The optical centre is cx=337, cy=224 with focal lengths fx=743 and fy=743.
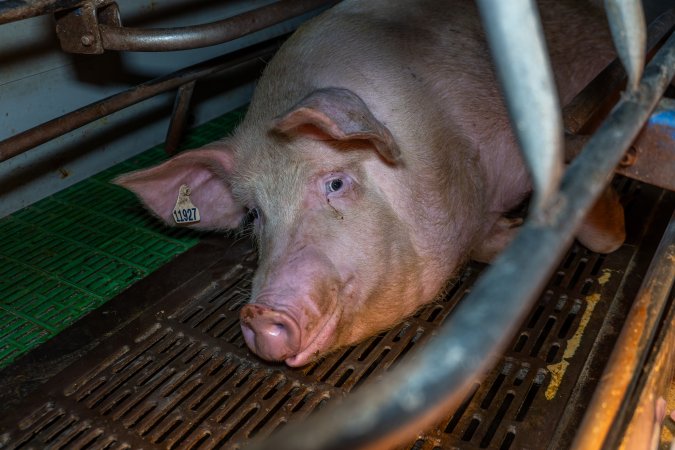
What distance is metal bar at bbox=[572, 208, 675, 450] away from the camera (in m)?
1.51

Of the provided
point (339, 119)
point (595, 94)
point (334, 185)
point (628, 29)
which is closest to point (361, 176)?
point (334, 185)

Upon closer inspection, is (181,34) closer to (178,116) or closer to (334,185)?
(334,185)

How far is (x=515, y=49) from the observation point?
1004 millimetres

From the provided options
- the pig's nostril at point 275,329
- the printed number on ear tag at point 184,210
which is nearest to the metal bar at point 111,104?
the printed number on ear tag at point 184,210

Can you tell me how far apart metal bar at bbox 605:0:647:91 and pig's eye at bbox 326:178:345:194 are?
4.97 ft

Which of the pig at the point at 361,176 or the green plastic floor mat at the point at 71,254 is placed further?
the green plastic floor mat at the point at 71,254

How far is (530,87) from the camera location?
1.01 metres

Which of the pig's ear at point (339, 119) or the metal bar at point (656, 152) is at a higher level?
the pig's ear at point (339, 119)

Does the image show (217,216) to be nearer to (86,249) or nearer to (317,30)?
(86,249)

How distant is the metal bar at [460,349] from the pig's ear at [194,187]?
2232 mm

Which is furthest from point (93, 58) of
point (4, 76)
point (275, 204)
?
point (275, 204)

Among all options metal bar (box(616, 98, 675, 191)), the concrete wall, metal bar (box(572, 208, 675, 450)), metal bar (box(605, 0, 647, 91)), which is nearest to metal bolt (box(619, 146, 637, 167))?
metal bar (box(616, 98, 675, 191))

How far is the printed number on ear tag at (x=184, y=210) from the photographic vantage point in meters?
3.37

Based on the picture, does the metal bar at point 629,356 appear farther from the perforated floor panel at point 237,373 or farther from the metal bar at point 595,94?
the perforated floor panel at point 237,373
